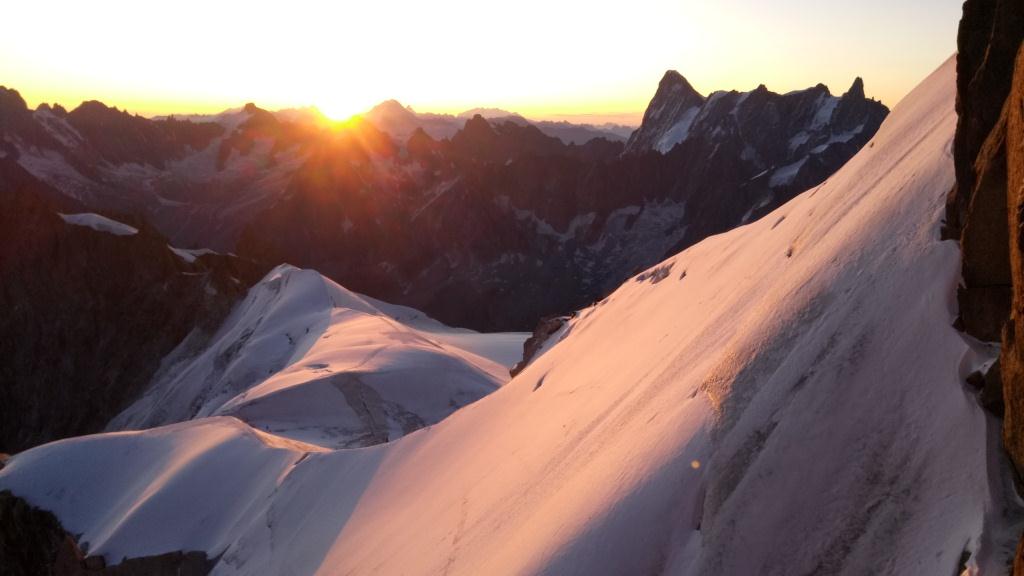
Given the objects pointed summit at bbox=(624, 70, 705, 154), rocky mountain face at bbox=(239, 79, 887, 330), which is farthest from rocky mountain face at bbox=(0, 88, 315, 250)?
pointed summit at bbox=(624, 70, 705, 154)

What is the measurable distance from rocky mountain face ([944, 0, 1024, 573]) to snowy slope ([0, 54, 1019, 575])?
0.34 metres

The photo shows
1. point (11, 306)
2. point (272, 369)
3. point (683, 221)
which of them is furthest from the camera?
point (683, 221)

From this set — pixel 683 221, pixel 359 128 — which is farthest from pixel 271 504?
pixel 359 128

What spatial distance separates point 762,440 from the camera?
7.46 m

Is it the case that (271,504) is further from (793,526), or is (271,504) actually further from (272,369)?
(272,369)

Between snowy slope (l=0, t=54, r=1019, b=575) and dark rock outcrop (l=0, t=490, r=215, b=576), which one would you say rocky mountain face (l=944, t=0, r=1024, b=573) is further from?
dark rock outcrop (l=0, t=490, r=215, b=576)

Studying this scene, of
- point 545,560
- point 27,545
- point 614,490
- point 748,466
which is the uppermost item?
point 748,466

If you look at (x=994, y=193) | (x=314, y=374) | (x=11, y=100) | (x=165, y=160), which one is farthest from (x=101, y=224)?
(x=165, y=160)

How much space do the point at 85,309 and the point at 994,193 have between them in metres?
79.2

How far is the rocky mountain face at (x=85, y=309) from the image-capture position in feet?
218

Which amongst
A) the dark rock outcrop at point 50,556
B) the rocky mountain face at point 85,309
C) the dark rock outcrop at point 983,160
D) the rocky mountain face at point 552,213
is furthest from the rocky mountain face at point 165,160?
the dark rock outcrop at point 983,160

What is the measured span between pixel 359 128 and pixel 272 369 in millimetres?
120717

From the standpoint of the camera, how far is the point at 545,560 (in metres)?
8.13

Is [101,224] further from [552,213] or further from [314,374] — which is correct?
[552,213]
